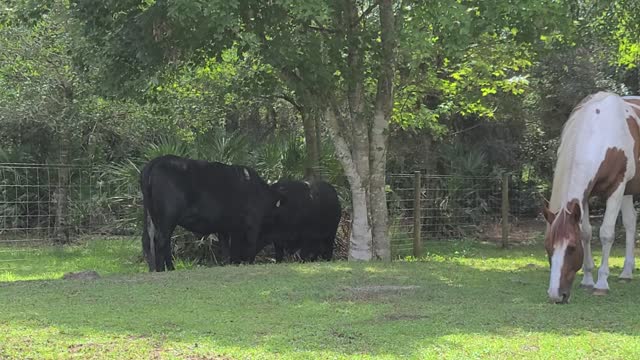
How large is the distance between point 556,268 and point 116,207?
32.5 ft

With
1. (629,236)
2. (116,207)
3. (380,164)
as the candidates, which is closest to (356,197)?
(380,164)

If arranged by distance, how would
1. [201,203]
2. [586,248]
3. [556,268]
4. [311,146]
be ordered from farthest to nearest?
[311,146] → [201,203] → [586,248] → [556,268]

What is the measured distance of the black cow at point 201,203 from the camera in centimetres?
973

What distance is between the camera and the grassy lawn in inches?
189

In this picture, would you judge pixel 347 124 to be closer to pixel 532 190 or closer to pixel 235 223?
pixel 235 223

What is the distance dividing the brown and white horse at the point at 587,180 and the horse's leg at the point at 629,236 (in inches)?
31.2

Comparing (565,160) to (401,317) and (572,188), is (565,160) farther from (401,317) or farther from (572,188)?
(401,317)

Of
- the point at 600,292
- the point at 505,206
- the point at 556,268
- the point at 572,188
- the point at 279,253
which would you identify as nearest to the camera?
the point at 556,268

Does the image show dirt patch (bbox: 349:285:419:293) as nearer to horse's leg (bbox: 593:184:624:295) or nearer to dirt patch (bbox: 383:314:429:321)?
dirt patch (bbox: 383:314:429:321)

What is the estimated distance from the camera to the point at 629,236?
860cm

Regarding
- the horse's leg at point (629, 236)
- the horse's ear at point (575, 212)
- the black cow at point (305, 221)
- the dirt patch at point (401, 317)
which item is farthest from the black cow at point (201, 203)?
the horse's ear at point (575, 212)

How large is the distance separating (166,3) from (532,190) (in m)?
12.9

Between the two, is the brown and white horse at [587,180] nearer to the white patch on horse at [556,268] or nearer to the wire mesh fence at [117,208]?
the white patch on horse at [556,268]

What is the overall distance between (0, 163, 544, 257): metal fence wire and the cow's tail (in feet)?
6.05
